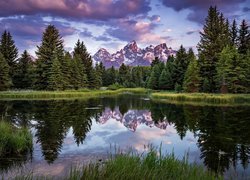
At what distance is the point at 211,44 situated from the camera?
55.1 metres

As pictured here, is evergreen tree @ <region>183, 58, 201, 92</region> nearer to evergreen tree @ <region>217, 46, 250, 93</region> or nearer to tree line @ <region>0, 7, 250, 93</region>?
tree line @ <region>0, 7, 250, 93</region>

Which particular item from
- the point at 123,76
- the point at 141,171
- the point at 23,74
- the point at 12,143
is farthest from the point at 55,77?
the point at 123,76

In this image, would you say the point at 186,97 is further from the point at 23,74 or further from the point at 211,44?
the point at 23,74

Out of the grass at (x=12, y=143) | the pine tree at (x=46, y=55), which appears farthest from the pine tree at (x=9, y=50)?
the grass at (x=12, y=143)

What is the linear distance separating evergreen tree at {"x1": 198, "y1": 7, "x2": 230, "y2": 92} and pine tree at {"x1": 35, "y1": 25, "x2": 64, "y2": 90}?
1049 inches

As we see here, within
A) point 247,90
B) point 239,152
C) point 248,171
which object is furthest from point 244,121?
point 247,90

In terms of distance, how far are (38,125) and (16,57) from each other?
4552cm

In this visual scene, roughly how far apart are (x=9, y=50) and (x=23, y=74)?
216 inches

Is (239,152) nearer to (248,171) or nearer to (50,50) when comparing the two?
(248,171)

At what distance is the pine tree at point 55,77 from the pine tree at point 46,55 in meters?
0.64

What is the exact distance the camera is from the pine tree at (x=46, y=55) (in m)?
56.1

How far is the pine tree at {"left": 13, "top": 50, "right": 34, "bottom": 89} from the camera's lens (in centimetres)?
Answer: 5866

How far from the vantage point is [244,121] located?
67.9 ft

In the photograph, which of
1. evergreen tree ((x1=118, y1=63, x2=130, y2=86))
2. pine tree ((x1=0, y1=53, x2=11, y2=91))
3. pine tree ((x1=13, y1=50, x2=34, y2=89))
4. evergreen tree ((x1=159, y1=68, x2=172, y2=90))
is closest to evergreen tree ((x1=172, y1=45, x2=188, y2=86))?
evergreen tree ((x1=159, y1=68, x2=172, y2=90))
